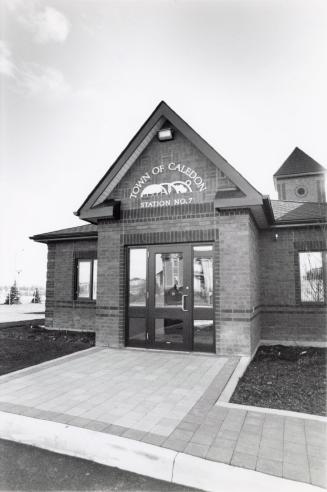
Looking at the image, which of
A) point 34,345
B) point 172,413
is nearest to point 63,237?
point 34,345

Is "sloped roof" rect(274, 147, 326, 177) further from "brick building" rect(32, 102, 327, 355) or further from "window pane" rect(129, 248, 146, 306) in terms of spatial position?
"window pane" rect(129, 248, 146, 306)

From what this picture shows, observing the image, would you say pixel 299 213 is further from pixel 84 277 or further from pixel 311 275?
pixel 84 277

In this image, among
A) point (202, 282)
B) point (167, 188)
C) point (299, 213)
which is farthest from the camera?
point (299, 213)

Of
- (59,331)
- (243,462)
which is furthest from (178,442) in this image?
(59,331)

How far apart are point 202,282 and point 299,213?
181 inches

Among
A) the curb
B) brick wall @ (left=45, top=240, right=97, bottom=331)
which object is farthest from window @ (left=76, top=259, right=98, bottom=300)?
the curb

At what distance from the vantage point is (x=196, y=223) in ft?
27.2

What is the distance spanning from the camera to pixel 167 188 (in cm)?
880

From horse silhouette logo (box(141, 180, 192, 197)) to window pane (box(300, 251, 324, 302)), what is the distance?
14.2 feet

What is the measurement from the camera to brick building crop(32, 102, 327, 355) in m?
7.92

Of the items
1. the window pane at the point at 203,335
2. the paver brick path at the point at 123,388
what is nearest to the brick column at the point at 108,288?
the paver brick path at the point at 123,388

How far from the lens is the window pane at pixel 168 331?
820 cm

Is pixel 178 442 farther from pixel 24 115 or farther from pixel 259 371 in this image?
pixel 24 115

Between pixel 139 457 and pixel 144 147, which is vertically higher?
pixel 144 147
